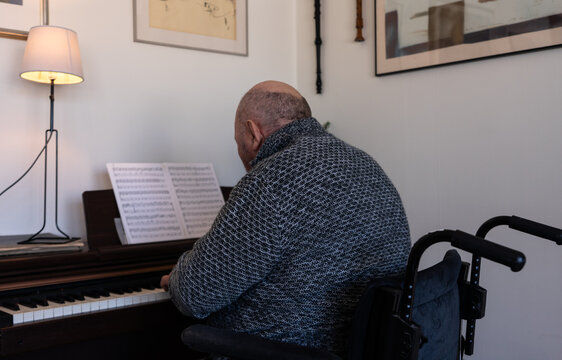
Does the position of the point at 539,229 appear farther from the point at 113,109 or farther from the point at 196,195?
the point at 113,109

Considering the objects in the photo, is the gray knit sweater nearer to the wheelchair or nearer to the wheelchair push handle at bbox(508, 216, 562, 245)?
the wheelchair

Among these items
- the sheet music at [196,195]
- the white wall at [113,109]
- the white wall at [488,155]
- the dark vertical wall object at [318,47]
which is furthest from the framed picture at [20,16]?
the white wall at [488,155]

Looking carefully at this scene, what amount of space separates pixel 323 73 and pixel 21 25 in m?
1.63

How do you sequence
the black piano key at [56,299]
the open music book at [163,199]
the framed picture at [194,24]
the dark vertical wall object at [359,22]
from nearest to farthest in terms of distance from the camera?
the black piano key at [56,299] → the open music book at [163,199] → the framed picture at [194,24] → the dark vertical wall object at [359,22]

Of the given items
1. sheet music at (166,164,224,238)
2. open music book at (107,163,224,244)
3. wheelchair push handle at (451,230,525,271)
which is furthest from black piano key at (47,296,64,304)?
wheelchair push handle at (451,230,525,271)

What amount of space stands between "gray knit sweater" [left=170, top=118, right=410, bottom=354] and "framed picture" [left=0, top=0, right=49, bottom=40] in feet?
5.08

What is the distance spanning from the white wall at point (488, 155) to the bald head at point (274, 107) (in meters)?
1.04

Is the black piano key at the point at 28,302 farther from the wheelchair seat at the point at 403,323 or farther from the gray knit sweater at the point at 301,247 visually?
the wheelchair seat at the point at 403,323

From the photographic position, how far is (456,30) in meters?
2.40

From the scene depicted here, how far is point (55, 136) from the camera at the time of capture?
2436mm

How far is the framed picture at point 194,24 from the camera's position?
2.70 metres

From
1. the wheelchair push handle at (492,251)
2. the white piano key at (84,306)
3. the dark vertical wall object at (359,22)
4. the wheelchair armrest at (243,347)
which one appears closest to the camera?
the wheelchair push handle at (492,251)

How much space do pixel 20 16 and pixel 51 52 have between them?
414 millimetres

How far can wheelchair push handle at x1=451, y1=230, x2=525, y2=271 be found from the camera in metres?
0.94
